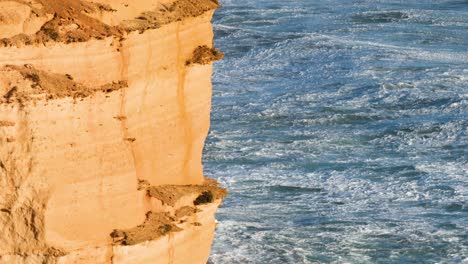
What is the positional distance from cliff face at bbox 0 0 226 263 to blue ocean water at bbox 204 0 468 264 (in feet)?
16.6

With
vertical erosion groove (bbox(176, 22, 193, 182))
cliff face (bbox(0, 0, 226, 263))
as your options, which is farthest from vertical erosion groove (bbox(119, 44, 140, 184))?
vertical erosion groove (bbox(176, 22, 193, 182))

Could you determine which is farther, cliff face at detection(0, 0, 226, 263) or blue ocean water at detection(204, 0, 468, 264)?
blue ocean water at detection(204, 0, 468, 264)

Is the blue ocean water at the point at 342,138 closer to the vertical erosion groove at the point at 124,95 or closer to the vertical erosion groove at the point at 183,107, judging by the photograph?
the vertical erosion groove at the point at 183,107

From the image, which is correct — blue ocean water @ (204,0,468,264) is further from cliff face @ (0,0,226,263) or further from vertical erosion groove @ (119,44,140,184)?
vertical erosion groove @ (119,44,140,184)

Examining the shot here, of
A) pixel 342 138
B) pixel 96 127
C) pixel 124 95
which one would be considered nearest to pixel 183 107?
pixel 124 95

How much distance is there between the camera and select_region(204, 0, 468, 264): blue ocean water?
1603cm

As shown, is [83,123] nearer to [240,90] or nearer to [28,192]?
[28,192]

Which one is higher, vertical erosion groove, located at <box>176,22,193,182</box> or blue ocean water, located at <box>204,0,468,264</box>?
vertical erosion groove, located at <box>176,22,193,182</box>

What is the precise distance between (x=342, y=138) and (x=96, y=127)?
14.2 metres

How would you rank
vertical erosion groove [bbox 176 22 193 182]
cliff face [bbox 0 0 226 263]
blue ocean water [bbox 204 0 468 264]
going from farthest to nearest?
1. blue ocean water [bbox 204 0 468 264]
2. vertical erosion groove [bbox 176 22 193 182]
3. cliff face [bbox 0 0 226 263]

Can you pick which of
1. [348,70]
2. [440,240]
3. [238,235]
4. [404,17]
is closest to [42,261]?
[238,235]

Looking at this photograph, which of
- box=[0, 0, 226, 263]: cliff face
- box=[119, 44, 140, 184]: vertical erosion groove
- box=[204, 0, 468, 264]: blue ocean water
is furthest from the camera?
box=[204, 0, 468, 264]: blue ocean water

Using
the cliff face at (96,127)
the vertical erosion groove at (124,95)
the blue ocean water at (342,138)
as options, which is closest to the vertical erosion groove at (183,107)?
the cliff face at (96,127)

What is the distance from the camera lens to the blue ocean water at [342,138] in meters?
16.0
